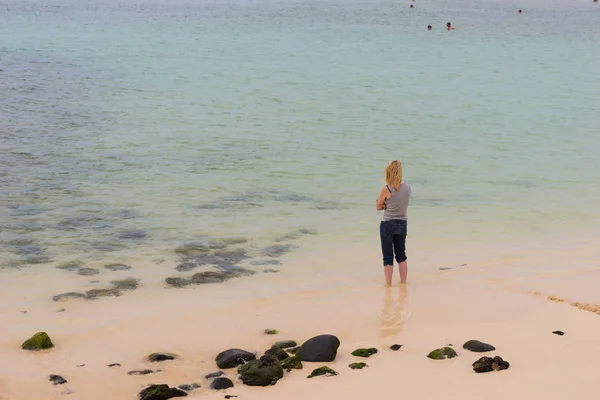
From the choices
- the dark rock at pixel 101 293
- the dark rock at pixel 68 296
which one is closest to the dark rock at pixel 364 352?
the dark rock at pixel 101 293

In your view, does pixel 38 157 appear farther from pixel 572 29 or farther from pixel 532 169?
pixel 572 29

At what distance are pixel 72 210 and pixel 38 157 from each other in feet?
16.5

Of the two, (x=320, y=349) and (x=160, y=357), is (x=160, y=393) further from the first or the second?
(x=320, y=349)

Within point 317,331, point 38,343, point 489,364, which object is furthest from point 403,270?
point 38,343

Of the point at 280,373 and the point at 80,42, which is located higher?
the point at 80,42

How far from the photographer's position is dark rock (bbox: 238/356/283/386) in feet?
25.6

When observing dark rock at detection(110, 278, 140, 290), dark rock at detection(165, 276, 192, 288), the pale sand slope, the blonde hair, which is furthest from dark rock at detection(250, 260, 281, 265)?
the blonde hair

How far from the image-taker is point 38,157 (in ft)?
64.8

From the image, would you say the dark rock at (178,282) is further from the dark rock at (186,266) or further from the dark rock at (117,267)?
the dark rock at (117,267)

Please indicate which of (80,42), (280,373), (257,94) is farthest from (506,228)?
(80,42)

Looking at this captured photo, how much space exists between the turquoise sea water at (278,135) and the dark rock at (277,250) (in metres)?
0.26

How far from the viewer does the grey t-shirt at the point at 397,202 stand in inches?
429

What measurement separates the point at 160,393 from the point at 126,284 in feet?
13.5

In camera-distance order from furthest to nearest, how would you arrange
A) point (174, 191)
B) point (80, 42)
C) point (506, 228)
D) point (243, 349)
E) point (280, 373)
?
point (80, 42) → point (174, 191) → point (506, 228) → point (243, 349) → point (280, 373)
